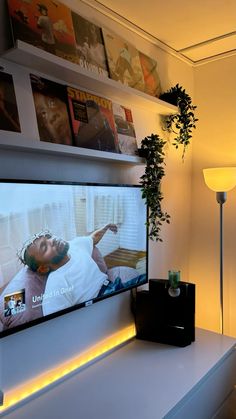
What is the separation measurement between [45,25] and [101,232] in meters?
1.00

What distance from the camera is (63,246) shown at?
1.48 metres

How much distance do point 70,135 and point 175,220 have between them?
3.85 ft

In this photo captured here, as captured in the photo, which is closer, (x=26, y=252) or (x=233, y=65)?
(x=26, y=252)

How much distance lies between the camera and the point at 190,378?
1.55 metres

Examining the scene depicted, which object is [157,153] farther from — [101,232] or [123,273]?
[123,273]

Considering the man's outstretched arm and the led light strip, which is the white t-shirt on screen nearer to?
the man's outstretched arm

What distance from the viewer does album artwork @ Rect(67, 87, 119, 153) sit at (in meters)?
1.52

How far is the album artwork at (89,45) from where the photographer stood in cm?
156

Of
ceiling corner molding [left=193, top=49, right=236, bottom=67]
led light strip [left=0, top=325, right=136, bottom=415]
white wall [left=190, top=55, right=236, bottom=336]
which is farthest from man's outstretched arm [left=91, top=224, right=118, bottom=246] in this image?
ceiling corner molding [left=193, top=49, right=236, bottom=67]

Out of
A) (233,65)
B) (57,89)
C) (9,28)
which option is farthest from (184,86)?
(9,28)

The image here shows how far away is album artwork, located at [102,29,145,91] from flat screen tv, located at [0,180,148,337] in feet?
2.04

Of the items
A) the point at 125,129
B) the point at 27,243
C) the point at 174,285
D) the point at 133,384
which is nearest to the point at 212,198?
the point at 174,285

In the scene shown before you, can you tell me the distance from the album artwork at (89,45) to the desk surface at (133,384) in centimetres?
153

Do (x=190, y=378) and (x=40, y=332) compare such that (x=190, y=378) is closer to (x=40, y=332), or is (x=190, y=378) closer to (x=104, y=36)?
(x=40, y=332)
